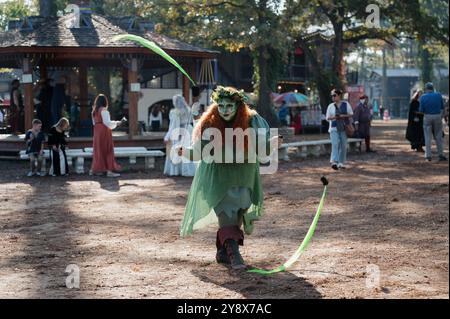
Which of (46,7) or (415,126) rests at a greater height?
(46,7)

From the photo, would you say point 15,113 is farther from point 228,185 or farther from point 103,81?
point 228,185

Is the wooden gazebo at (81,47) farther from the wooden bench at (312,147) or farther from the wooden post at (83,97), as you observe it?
the wooden bench at (312,147)

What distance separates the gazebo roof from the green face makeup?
13504mm

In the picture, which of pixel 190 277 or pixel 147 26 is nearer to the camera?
pixel 190 277

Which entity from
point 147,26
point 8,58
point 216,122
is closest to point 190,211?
point 216,122

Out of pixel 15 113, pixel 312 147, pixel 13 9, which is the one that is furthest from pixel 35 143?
pixel 13 9

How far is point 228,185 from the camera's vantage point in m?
7.16

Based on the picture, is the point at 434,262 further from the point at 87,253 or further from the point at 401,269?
the point at 87,253

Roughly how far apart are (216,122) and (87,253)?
1.96 m

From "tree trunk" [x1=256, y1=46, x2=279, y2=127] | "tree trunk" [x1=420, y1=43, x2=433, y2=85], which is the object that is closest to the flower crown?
"tree trunk" [x1=256, y1=46, x2=279, y2=127]

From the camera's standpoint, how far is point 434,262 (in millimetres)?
7070

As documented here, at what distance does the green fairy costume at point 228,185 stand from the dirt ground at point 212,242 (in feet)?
0.95

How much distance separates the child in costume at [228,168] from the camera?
23.3 ft

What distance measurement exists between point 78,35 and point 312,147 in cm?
725
